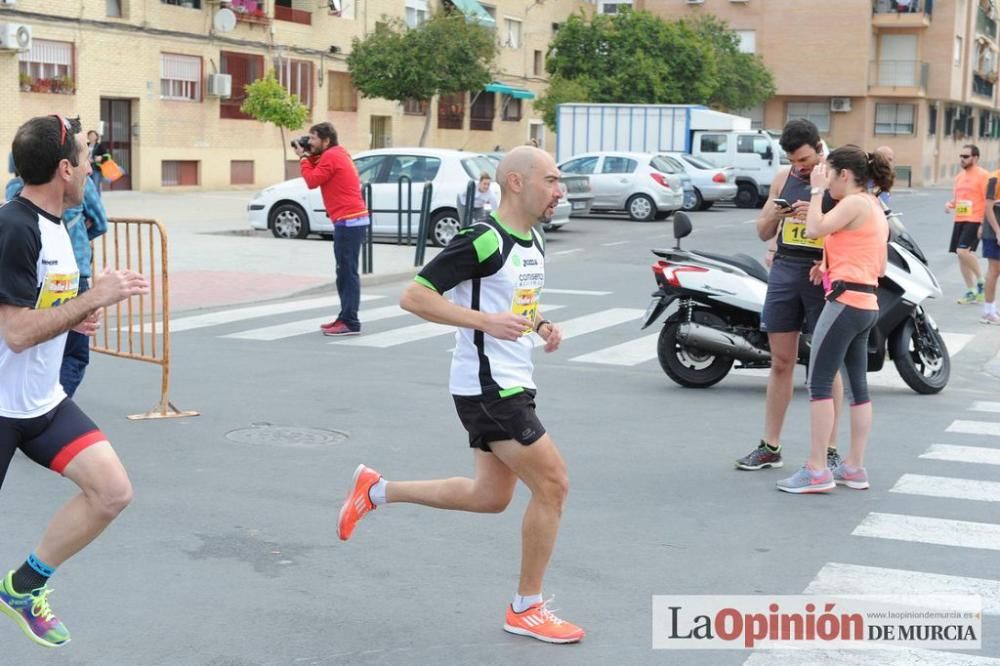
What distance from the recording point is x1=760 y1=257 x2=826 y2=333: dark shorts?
7172 mm

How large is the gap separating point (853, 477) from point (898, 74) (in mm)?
59135

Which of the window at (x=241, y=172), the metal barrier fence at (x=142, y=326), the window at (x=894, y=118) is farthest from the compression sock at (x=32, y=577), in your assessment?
the window at (x=894, y=118)

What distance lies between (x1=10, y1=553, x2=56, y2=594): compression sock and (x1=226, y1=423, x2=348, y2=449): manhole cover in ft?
11.3

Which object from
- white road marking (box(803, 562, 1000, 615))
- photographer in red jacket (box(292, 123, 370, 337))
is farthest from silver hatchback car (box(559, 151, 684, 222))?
white road marking (box(803, 562, 1000, 615))

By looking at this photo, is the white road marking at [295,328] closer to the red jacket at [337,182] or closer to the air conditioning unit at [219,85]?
the red jacket at [337,182]

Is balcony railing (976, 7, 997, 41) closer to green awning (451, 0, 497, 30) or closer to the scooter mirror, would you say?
green awning (451, 0, 497, 30)

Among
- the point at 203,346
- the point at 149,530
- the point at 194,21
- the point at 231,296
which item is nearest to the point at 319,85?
the point at 194,21

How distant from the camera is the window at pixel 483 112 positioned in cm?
5472

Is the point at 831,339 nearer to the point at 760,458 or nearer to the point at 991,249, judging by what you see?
the point at 760,458

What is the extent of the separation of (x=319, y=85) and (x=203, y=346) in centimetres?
3406

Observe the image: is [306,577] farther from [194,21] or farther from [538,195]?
[194,21]

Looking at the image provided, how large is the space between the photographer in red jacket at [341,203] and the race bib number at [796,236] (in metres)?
5.71

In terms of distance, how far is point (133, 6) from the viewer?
36.2 m

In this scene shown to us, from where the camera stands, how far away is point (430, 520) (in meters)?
6.29
